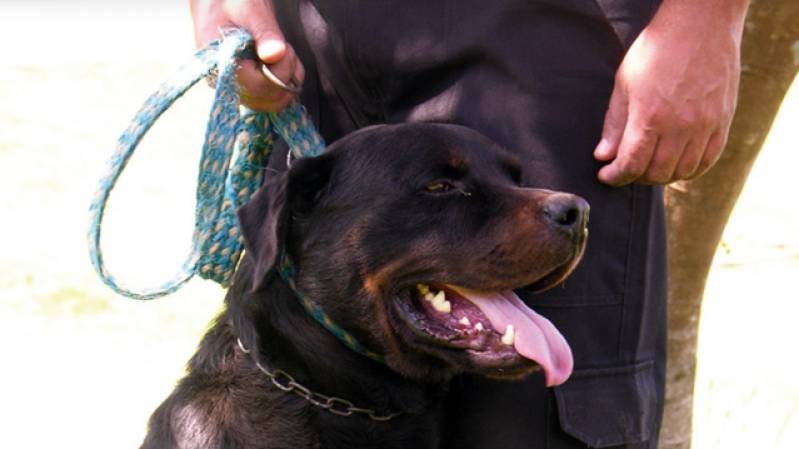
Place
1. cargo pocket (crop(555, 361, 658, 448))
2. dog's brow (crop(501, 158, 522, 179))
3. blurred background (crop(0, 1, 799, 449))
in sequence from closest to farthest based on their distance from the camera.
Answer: cargo pocket (crop(555, 361, 658, 448)) < dog's brow (crop(501, 158, 522, 179)) < blurred background (crop(0, 1, 799, 449))

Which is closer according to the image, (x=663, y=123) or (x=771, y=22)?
(x=663, y=123)

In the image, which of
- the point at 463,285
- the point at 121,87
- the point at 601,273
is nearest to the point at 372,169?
the point at 463,285

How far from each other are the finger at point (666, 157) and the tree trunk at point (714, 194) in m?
1.43

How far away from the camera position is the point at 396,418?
10.6ft

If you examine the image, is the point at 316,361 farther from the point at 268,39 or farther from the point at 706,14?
the point at 706,14

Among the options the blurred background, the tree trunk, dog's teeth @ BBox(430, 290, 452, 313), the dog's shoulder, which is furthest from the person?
the blurred background

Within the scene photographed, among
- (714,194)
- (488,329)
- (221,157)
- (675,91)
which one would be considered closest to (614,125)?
(675,91)

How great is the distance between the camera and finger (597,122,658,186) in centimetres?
286

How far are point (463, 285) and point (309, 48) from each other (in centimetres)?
88

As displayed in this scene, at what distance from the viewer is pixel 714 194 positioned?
4406 millimetres

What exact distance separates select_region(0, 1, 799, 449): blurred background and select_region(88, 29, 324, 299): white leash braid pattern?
9.72ft

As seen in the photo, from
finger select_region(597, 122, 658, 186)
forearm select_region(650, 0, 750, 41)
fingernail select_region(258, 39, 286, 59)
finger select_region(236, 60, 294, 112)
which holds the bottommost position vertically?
finger select_region(597, 122, 658, 186)

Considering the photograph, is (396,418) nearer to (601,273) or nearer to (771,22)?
(601,273)

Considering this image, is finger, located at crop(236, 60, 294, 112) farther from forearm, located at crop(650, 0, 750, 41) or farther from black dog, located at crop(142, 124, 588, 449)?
forearm, located at crop(650, 0, 750, 41)
